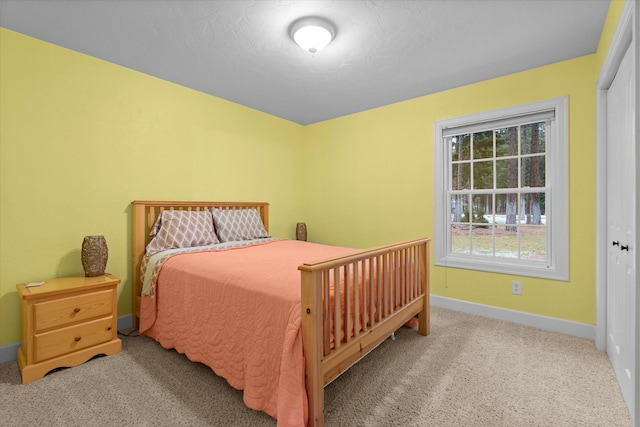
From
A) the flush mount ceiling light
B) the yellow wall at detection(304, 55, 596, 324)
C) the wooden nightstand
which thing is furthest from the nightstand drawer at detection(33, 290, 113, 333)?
the yellow wall at detection(304, 55, 596, 324)

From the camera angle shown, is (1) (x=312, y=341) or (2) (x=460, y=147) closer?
(1) (x=312, y=341)

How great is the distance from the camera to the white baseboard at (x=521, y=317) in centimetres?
240

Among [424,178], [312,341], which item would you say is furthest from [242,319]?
[424,178]

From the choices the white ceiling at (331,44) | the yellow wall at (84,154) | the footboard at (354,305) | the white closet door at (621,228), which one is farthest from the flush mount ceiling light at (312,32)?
the white closet door at (621,228)

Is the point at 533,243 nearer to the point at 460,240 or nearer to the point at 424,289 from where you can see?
the point at 460,240

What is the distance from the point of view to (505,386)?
5.69 ft

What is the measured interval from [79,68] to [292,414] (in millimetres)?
2900

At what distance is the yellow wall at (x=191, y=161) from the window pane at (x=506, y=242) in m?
0.25

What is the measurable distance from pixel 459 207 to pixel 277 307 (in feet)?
8.08

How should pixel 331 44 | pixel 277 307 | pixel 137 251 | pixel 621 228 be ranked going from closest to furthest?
pixel 277 307 → pixel 621 228 → pixel 331 44 → pixel 137 251

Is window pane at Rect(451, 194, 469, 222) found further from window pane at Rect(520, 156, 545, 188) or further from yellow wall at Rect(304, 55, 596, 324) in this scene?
window pane at Rect(520, 156, 545, 188)

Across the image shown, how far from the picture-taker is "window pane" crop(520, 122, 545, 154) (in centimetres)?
270

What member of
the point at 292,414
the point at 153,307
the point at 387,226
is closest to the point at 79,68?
the point at 153,307

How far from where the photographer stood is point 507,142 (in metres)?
2.88
